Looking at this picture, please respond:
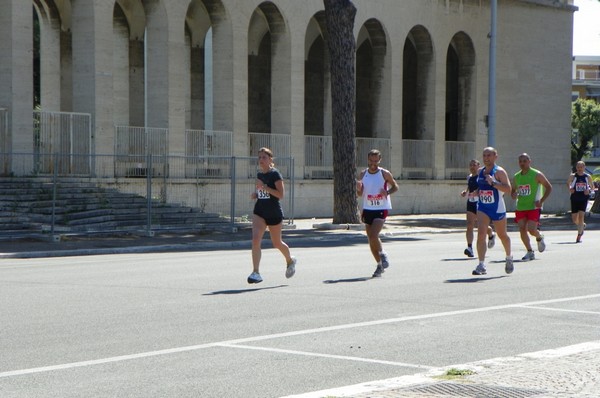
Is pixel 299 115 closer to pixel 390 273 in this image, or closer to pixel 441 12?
pixel 441 12

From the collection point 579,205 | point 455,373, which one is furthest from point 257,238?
point 579,205

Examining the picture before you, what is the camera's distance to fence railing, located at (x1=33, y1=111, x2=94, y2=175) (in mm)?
29859

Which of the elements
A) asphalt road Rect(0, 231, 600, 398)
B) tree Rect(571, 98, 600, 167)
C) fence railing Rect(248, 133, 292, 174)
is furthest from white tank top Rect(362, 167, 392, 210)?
tree Rect(571, 98, 600, 167)

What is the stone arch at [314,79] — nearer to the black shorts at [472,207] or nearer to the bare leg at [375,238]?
the black shorts at [472,207]

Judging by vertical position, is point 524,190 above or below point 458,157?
below

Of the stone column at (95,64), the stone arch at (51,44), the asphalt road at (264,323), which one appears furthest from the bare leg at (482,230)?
the stone arch at (51,44)

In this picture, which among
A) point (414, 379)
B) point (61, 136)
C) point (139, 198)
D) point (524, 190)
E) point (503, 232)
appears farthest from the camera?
point (61, 136)

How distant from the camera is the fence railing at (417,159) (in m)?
42.9

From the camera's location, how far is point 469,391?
7125 mm

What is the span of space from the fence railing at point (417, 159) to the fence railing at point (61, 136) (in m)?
15.1

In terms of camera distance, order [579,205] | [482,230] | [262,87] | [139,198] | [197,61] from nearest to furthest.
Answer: [482,230], [579,205], [139,198], [197,61], [262,87]

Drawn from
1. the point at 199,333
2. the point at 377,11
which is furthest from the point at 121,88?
the point at 199,333

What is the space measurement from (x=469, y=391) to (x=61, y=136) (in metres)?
25.5

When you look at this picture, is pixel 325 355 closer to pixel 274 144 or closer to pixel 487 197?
pixel 487 197
